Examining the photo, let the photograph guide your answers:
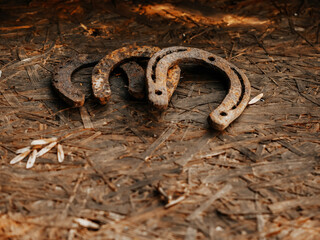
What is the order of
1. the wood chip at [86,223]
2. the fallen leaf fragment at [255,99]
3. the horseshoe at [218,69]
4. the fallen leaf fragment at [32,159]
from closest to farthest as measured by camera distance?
the wood chip at [86,223] < the fallen leaf fragment at [32,159] < the horseshoe at [218,69] < the fallen leaf fragment at [255,99]

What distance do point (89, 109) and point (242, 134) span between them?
3.04 ft

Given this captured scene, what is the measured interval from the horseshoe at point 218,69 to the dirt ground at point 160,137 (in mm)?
87

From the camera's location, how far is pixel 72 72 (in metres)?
2.15

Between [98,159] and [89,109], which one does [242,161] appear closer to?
[98,159]

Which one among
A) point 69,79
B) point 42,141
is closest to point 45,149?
point 42,141

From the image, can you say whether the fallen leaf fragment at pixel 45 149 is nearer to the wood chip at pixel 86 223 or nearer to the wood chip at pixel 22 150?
the wood chip at pixel 22 150

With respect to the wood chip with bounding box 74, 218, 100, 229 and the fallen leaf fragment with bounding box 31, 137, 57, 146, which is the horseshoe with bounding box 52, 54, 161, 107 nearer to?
the fallen leaf fragment with bounding box 31, 137, 57, 146

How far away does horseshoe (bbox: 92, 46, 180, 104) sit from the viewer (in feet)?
6.53

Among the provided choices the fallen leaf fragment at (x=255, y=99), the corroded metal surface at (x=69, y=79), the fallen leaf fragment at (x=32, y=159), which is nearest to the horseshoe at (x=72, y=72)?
the corroded metal surface at (x=69, y=79)

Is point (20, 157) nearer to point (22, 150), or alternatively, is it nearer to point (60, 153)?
point (22, 150)

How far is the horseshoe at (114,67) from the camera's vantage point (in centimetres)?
199

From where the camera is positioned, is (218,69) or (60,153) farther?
(218,69)

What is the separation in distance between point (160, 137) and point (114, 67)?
615 millimetres

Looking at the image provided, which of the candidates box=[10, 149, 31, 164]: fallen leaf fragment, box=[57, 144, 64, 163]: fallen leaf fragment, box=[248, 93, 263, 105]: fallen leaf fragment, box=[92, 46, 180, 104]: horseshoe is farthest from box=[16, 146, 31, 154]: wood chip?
box=[248, 93, 263, 105]: fallen leaf fragment
